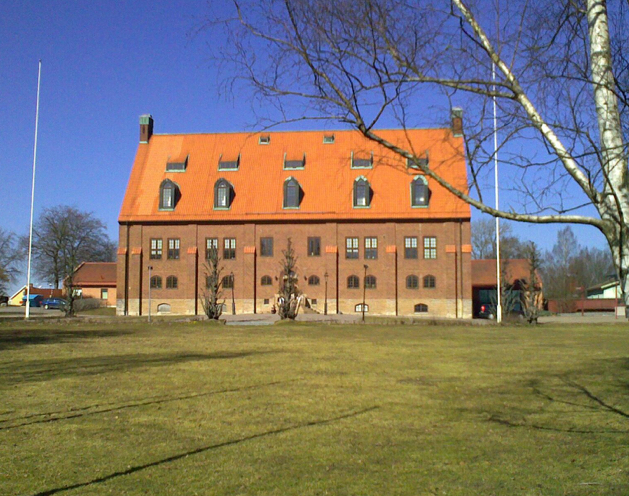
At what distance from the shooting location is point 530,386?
1562cm

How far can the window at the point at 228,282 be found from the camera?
57.3 meters

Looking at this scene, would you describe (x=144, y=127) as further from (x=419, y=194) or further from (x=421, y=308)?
(x=421, y=308)

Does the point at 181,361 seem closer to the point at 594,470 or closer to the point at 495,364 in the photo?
the point at 495,364

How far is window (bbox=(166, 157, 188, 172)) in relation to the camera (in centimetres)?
6078

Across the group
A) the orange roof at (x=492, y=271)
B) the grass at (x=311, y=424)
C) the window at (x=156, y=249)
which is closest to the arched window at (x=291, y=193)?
the window at (x=156, y=249)

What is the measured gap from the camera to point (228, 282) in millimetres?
57469

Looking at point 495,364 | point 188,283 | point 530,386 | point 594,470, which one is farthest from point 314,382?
point 188,283

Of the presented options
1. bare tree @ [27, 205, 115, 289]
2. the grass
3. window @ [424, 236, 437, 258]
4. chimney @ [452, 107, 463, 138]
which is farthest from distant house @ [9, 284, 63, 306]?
chimney @ [452, 107, 463, 138]

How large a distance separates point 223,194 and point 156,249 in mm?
7758

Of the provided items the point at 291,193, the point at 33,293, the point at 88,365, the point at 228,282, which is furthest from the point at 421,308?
the point at 33,293

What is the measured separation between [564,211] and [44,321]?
43.3 m

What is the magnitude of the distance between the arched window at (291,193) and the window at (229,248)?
573cm

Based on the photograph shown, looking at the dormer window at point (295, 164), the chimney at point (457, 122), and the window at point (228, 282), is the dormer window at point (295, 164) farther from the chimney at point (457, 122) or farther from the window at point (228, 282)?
the chimney at point (457, 122)

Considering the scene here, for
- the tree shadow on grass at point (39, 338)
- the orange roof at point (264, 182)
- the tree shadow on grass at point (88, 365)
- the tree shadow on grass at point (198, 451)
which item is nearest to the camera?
the tree shadow on grass at point (198, 451)
